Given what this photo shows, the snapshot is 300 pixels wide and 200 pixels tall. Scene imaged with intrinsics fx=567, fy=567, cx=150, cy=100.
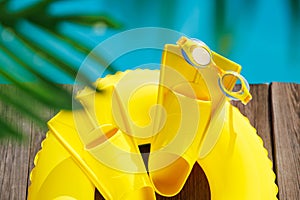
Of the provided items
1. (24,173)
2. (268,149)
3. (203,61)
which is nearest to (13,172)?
(24,173)

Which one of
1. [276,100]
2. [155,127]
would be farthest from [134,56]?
[155,127]

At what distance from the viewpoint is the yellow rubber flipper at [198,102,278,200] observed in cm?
115

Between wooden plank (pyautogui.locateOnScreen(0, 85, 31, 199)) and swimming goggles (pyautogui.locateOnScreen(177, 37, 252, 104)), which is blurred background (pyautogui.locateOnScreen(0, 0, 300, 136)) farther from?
wooden plank (pyautogui.locateOnScreen(0, 85, 31, 199))

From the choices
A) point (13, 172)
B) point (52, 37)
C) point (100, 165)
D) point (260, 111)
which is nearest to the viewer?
point (52, 37)

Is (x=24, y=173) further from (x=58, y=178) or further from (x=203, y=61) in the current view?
(x=203, y=61)

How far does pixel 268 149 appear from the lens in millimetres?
1373

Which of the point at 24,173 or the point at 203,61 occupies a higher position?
the point at 203,61

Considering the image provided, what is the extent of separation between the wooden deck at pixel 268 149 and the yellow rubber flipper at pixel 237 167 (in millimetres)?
107

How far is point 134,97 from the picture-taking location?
1.27 m

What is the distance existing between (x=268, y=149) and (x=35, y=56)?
49.2 inches

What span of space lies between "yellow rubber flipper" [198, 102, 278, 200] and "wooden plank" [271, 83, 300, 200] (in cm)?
13

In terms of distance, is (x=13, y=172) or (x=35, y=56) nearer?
(x=35, y=56)

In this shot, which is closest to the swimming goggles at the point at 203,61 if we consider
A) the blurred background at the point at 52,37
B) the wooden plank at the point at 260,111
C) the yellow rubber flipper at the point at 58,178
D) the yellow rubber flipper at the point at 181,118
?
the yellow rubber flipper at the point at 181,118

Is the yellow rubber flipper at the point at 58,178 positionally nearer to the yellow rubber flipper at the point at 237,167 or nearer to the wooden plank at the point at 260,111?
the yellow rubber flipper at the point at 237,167
